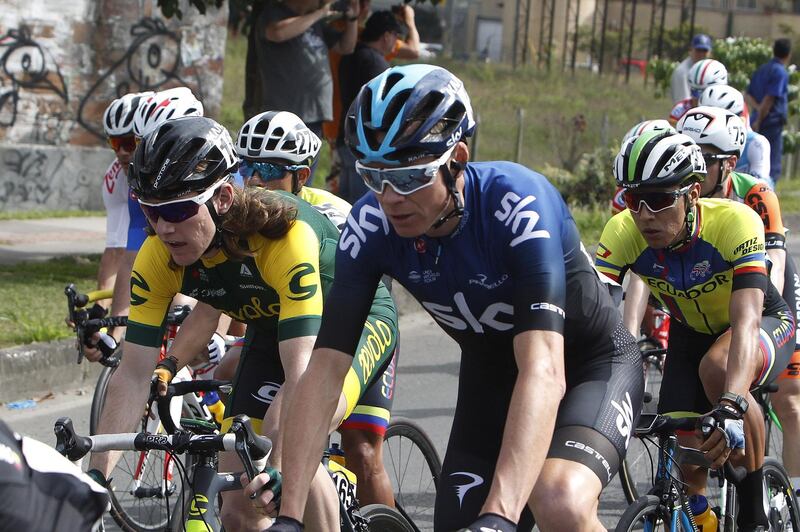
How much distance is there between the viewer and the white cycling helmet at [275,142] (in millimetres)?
6020

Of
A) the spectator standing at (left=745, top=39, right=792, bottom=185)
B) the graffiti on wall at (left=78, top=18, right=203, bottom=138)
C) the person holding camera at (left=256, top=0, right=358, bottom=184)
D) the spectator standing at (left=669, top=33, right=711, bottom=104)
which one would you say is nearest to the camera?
the person holding camera at (left=256, top=0, right=358, bottom=184)

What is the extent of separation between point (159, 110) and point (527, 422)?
3729 millimetres

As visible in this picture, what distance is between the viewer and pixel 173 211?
4105mm

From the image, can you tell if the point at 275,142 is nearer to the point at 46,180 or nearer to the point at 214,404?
the point at 214,404

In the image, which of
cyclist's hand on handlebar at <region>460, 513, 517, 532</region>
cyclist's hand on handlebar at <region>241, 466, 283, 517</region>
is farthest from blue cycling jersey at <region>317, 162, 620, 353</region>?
cyclist's hand on handlebar at <region>460, 513, 517, 532</region>

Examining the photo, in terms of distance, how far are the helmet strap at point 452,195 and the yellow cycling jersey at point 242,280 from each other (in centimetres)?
75

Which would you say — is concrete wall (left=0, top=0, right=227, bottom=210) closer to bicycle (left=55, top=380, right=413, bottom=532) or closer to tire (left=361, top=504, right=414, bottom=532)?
tire (left=361, top=504, right=414, bottom=532)

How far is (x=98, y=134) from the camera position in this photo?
51.0 feet

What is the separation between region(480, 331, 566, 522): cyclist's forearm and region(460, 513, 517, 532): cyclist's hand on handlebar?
0.06 feet

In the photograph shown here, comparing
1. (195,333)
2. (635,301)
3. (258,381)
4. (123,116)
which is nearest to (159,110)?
(123,116)

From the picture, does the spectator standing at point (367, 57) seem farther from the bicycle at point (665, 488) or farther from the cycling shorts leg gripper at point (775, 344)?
the bicycle at point (665, 488)

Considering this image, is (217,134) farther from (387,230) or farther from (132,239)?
(132,239)

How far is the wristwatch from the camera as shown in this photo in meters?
4.54

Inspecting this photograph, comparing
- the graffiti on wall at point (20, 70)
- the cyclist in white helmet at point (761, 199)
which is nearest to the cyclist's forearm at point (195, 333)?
the cyclist in white helmet at point (761, 199)
